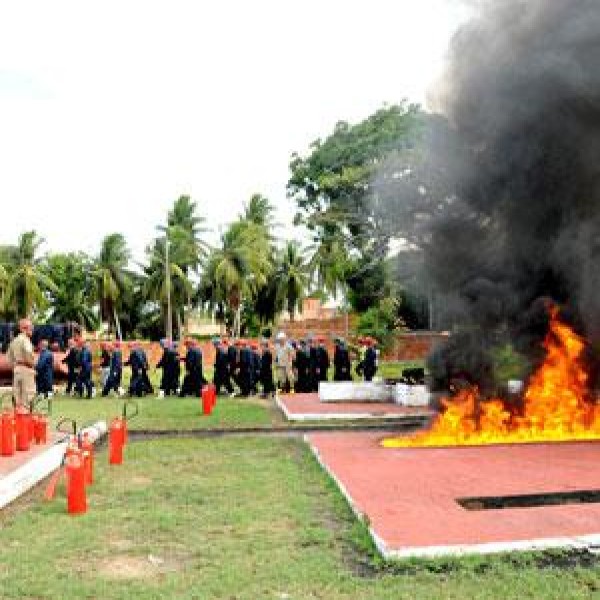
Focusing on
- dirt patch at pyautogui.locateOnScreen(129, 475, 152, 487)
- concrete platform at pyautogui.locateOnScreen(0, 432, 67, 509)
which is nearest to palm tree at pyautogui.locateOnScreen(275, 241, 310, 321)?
concrete platform at pyautogui.locateOnScreen(0, 432, 67, 509)

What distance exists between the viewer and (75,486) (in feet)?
26.9

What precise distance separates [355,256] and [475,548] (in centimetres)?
3002

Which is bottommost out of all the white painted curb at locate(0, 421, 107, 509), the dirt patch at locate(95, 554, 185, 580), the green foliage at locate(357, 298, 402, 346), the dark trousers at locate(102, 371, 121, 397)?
the dirt patch at locate(95, 554, 185, 580)

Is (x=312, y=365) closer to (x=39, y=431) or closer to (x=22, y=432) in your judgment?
(x=39, y=431)

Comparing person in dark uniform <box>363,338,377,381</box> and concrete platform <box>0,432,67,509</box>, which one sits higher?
person in dark uniform <box>363,338,377,381</box>

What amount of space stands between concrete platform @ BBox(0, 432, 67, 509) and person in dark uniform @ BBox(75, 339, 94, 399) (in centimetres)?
983

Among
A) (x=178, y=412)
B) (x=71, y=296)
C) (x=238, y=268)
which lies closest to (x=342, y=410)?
(x=178, y=412)

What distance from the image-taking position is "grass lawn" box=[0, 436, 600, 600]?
18.8 feet

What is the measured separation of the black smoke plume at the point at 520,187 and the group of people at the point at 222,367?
7207 millimetres

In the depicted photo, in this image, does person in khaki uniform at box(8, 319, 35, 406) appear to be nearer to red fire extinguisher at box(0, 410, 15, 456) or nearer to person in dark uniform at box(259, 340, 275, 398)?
red fire extinguisher at box(0, 410, 15, 456)

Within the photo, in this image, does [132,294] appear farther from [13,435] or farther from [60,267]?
[13,435]

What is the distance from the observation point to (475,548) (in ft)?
21.0

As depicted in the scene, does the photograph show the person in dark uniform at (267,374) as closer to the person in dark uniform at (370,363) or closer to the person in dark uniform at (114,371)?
the person in dark uniform at (370,363)

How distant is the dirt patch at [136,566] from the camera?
6.16 meters
